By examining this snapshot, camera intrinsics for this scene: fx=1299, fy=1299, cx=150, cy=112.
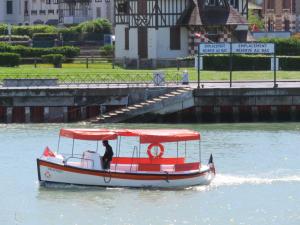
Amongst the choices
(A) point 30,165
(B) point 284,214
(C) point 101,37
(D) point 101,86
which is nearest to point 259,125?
(D) point 101,86

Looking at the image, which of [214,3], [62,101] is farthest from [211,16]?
[62,101]

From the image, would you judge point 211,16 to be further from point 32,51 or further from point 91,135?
point 91,135

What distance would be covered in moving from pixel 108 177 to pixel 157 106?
77.6 feet

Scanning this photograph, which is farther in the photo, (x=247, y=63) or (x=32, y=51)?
(x=32, y=51)

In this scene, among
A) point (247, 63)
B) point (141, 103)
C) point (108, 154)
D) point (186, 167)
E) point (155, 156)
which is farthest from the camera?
point (247, 63)

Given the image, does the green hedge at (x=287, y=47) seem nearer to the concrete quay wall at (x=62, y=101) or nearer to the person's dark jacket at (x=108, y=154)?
the concrete quay wall at (x=62, y=101)

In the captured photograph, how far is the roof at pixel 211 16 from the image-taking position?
4149 inches

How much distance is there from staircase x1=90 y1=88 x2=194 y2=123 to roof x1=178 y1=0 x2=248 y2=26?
98.7 ft

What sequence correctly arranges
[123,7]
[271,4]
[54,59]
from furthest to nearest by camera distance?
[271,4] → [123,7] → [54,59]

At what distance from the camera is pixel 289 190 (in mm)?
50344

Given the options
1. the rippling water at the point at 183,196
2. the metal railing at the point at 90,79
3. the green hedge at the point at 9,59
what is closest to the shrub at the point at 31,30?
the green hedge at the point at 9,59

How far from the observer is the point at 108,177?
51375 mm

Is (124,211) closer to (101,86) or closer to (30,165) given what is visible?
(30,165)

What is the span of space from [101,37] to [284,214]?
86419 mm
